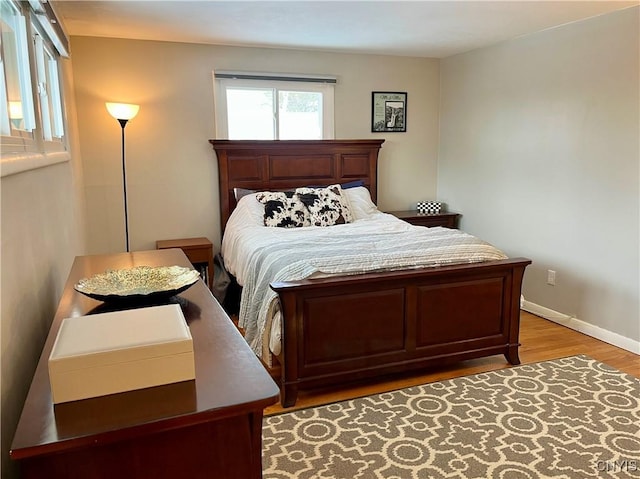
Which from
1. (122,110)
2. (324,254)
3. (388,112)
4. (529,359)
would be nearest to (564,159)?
(529,359)

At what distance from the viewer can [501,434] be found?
2.30 m

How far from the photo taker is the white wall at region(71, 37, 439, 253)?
401 centimetres

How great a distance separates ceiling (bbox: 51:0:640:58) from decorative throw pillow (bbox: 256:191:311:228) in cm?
132

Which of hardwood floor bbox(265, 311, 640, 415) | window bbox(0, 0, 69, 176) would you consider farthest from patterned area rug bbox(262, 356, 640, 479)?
window bbox(0, 0, 69, 176)

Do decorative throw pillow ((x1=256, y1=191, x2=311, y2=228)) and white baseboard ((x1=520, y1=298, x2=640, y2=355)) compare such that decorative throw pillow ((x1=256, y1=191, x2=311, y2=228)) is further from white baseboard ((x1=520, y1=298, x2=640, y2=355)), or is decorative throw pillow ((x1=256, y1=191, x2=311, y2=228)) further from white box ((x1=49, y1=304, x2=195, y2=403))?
white box ((x1=49, y1=304, x2=195, y2=403))

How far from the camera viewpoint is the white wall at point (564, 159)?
129 inches

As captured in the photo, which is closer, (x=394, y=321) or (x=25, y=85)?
(x=25, y=85)

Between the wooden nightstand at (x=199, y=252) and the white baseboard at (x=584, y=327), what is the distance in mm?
2482

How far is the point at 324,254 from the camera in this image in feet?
9.30

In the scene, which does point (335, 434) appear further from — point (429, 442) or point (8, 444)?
point (8, 444)

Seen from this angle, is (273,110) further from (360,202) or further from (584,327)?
(584,327)

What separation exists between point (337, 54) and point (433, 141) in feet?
4.56

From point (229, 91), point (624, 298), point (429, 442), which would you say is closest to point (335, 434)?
point (429, 442)

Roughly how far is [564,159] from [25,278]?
12.1ft
